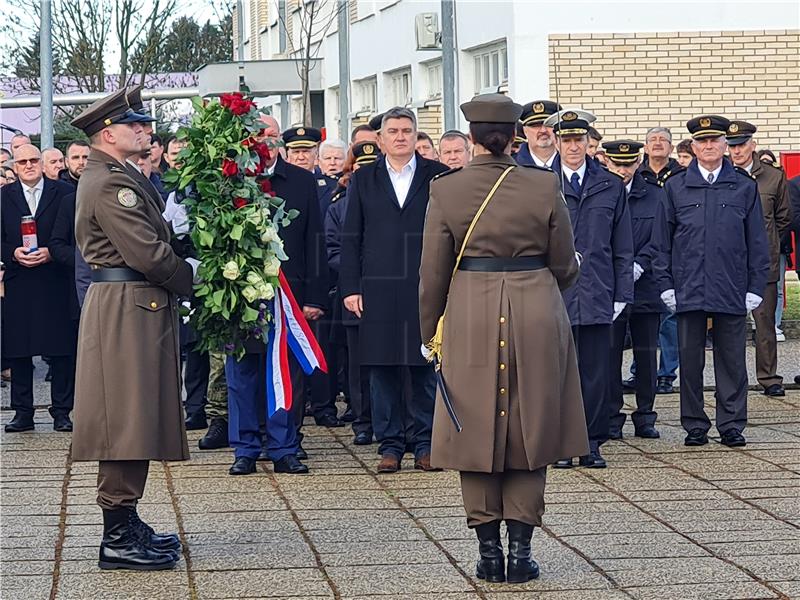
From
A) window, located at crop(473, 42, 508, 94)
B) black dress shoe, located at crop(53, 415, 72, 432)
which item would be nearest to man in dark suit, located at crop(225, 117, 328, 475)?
black dress shoe, located at crop(53, 415, 72, 432)

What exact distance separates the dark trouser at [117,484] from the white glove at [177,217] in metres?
1.77

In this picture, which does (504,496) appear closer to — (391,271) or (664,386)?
(391,271)

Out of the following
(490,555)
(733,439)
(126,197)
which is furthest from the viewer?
(733,439)

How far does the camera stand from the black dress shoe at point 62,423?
1161 cm

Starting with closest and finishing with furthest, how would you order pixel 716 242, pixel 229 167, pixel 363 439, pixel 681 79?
pixel 229 167
pixel 716 242
pixel 363 439
pixel 681 79

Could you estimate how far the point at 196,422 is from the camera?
11.7m

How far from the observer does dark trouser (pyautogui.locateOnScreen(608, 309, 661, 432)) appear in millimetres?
10938

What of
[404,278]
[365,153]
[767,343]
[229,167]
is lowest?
[767,343]

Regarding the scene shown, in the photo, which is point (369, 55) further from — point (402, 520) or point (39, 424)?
point (402, 520)

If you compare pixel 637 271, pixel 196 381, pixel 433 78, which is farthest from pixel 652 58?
pixel 196 381

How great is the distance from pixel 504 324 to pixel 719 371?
4256mm

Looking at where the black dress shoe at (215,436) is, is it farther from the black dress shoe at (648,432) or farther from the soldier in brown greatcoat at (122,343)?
the soldier in brown greatcoat at (122,343)

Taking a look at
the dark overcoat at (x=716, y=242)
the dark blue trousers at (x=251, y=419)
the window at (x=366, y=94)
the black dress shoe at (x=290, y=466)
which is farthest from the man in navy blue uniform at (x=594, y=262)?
the window at (x=366, y=94)

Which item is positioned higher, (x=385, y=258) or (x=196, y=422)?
(x=385, y=258)
